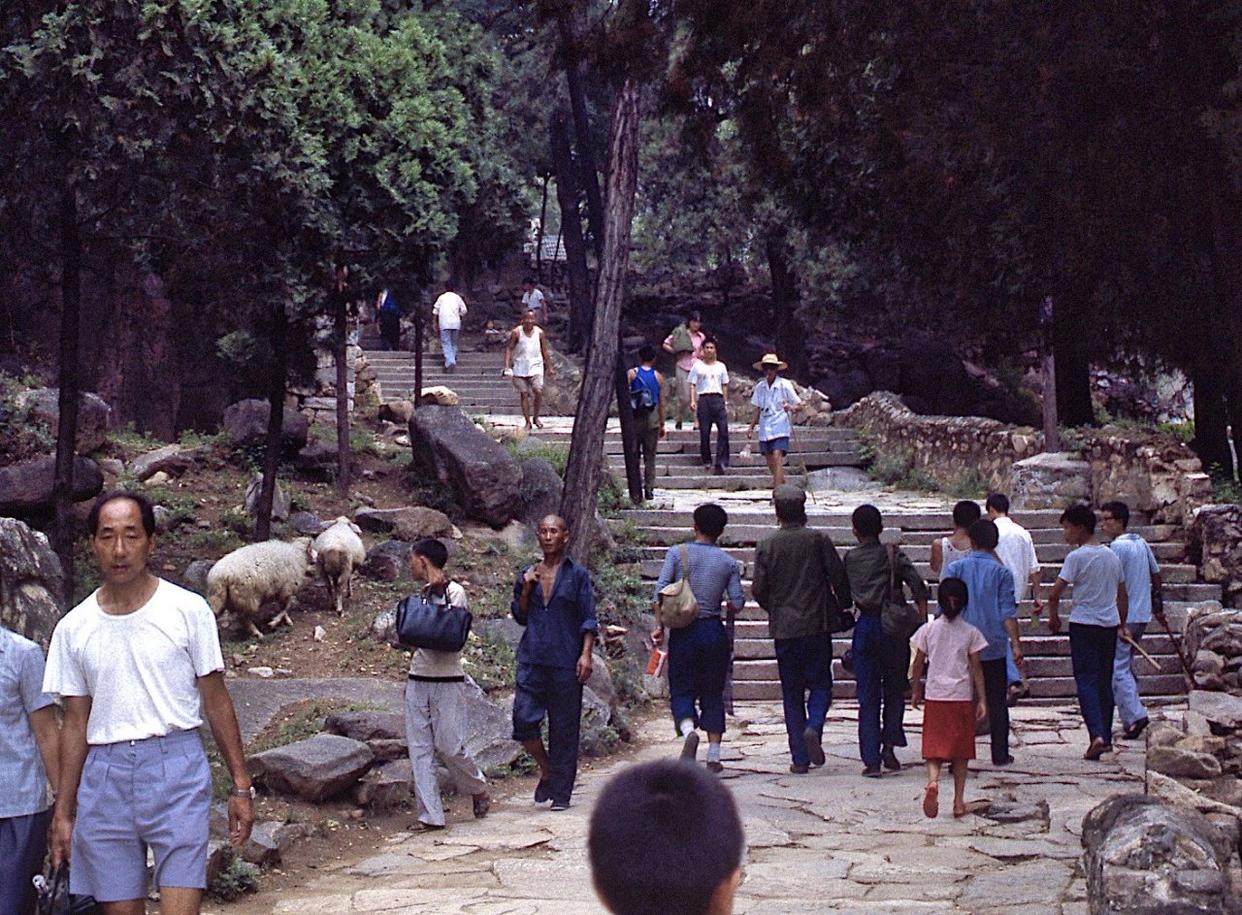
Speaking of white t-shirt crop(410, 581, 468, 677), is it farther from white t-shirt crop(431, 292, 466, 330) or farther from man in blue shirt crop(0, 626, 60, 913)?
white t-shirt crop(431, 292, 466, 330)

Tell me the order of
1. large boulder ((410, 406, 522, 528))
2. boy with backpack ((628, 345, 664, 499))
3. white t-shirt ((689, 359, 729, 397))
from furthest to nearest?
white t-shirt ((689, 359, 729, 397)) < boy with backpack ((628, 345, 664, 499)) < large boulder ((410, 406, 522, 528))

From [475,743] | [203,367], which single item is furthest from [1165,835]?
[203,367]

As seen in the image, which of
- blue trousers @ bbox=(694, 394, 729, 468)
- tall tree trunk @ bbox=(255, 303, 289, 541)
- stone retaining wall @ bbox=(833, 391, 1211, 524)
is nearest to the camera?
tall tree trunk @ bbox=(255, 303, 289, 541)

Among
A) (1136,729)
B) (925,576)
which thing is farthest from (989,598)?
(925,576)

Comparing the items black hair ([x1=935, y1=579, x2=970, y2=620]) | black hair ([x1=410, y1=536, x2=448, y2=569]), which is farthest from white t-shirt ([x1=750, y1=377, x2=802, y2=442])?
black hair ([x1=410, y1=536, x2=448, y2=569])

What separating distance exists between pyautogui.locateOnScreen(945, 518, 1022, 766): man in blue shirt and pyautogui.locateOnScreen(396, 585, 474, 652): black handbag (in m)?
3.38

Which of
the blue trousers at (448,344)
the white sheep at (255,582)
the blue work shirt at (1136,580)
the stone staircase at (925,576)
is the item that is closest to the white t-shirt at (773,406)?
the stone staircase at (925,576)

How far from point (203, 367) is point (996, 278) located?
49.6 feet

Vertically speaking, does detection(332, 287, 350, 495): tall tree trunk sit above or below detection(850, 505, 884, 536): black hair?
above

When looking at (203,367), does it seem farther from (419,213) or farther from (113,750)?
(113,750)

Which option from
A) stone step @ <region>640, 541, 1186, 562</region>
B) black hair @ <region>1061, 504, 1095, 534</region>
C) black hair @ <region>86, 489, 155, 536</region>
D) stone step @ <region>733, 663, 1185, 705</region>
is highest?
black hair @ <region>86, 489, 155, 536</region>

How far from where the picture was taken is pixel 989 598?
37.0ft

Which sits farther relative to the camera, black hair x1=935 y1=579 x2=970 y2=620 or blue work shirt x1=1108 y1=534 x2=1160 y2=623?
blue work shirt x1=1108 y1=534 x2=1160 y2=623

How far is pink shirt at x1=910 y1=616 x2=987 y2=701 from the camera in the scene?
31.8 ft
